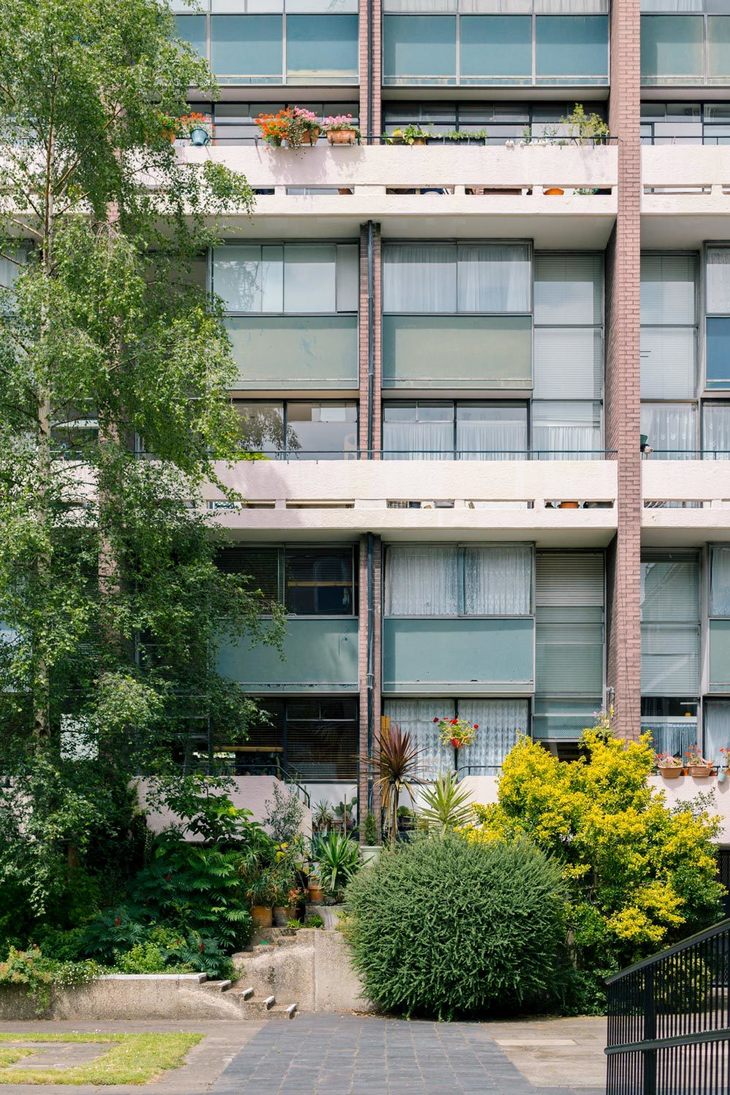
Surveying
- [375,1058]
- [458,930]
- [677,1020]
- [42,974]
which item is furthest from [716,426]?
[677,1020]

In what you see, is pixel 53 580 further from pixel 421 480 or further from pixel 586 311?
pixel 586 311

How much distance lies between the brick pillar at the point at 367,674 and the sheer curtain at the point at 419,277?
4931 millimetres

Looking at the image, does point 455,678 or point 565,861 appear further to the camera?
point 455,678

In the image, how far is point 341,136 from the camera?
1141 inches

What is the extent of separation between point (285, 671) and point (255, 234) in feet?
29.2

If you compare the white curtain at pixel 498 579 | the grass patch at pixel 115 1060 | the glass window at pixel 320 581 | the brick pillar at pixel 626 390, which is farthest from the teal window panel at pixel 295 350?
the grass patch at pixel 115 1060

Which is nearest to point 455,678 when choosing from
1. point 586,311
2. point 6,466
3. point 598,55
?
point 586,311

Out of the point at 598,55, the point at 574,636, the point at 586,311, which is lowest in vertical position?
the point at 574,636

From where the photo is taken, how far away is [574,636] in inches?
1166

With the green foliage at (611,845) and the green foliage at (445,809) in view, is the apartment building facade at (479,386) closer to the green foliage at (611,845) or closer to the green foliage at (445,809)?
the green foliage at (445,809)

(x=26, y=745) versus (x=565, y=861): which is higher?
(x=26, y=745)

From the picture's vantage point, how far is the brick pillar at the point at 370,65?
A: 29703 millimetres

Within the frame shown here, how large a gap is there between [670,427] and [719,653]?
15.6 feet

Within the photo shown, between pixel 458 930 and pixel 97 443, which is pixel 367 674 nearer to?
pixel 97 443
